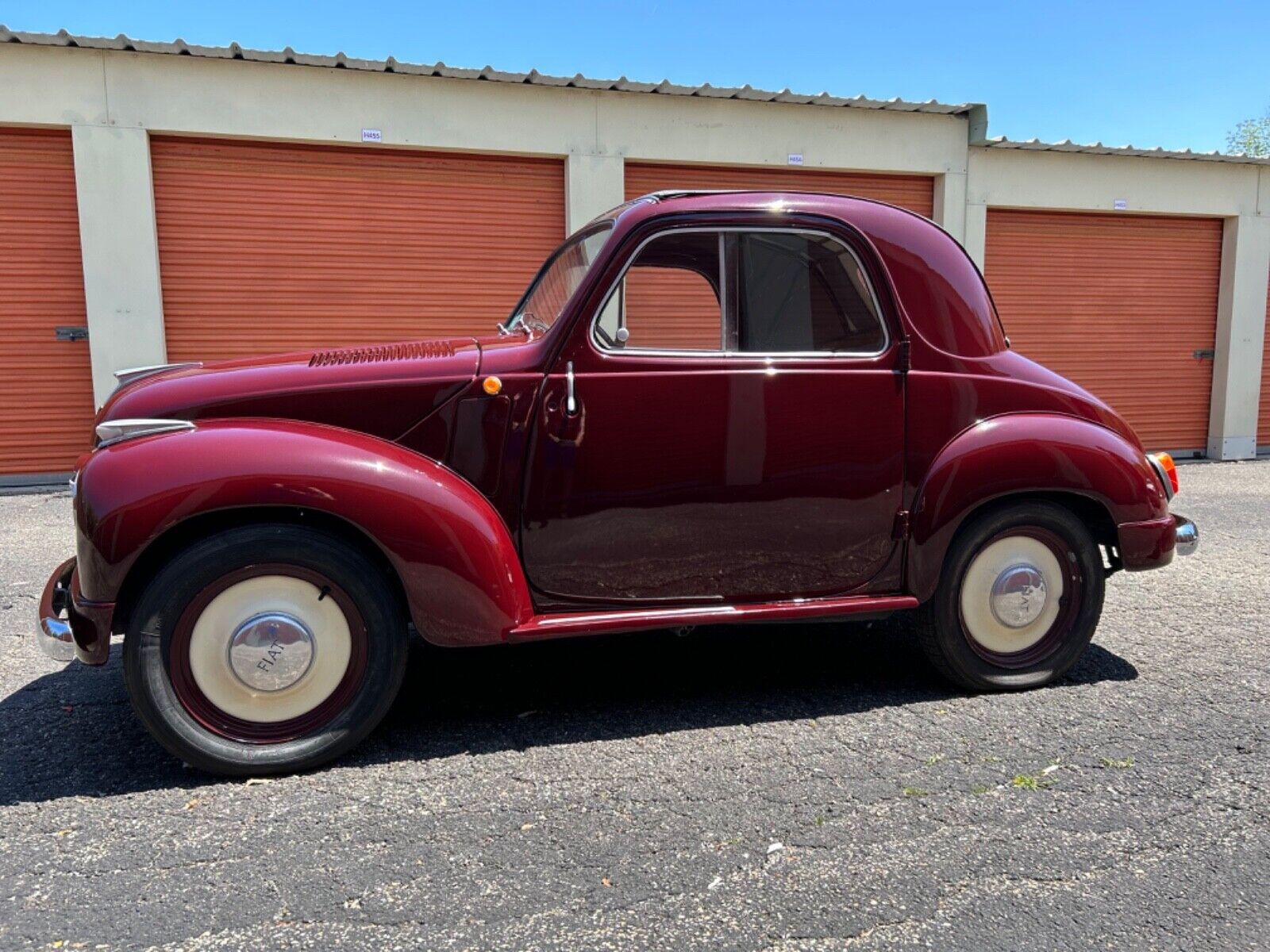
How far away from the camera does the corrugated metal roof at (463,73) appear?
764 cm

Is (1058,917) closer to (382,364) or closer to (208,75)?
(382,364)

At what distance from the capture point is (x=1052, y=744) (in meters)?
2.88

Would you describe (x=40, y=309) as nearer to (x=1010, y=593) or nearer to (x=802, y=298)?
(x=802, y=298)

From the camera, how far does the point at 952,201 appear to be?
10.0 metres

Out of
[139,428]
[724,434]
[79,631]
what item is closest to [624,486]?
[724,434]

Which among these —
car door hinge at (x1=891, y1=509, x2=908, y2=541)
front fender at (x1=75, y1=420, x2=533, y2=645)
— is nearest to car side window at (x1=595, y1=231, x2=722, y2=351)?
front fender at (x1=75, y1=420, x2=533, y2=645)

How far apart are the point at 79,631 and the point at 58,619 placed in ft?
0.61

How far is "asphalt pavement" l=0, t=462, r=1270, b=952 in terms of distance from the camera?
2000mm

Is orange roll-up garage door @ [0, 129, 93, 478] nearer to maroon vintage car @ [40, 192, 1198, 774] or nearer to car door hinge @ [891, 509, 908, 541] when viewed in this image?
maroon vintage car @ [40, 192, 1198, 774]

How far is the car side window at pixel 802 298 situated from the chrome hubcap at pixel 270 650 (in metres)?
1.78

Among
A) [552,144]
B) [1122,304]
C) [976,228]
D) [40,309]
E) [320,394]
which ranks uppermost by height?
[552,144]

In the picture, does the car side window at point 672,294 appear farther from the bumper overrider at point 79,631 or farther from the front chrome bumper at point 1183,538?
the front chrome bumper at point 1183,538

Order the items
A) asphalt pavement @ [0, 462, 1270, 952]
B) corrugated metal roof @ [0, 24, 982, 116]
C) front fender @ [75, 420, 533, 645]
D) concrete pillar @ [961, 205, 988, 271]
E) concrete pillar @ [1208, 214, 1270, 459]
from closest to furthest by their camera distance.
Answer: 1. asphalt pavement @ [0, 462, 1270, 952]
2. front fender @ [75, 420, 533, 645]
3. corrugated metal roof @ [0, 24, 982, 116]
4. concrete pillar @ [961, 205, 988, 271]
5. concrete pillar @ [1208, 214, 1270, 459]

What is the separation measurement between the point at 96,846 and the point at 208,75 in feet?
25.5
